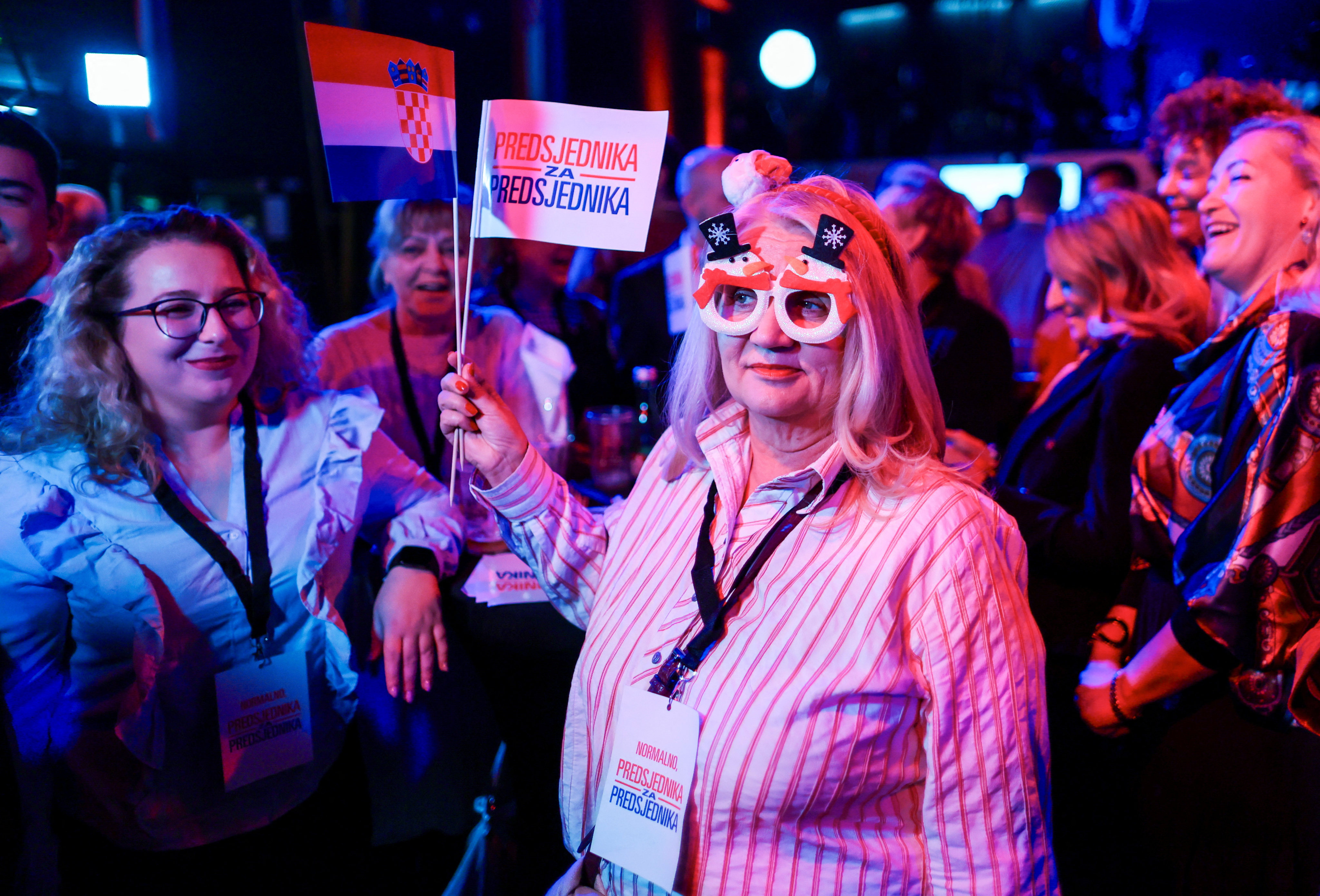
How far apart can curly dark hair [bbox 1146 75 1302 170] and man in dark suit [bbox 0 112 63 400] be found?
3.08m

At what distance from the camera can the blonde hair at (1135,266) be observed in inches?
95.5

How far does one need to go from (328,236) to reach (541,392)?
3.39m

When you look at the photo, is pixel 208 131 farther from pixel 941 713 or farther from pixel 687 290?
pixel 941 713

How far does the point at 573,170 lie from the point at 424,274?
1.41 metres

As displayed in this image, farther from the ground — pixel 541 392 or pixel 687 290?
pixel 687 290

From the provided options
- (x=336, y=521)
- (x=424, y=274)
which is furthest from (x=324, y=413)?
(x=424, y=274)

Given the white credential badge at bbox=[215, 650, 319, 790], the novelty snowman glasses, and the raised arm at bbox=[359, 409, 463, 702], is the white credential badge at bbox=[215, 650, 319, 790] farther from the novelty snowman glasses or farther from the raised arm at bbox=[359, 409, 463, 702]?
the novelty snowman glasses

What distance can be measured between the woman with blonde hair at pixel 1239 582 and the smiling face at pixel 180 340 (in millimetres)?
2029

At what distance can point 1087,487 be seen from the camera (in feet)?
7.96

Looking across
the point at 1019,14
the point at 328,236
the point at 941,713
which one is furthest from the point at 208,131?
the point at 1019,14

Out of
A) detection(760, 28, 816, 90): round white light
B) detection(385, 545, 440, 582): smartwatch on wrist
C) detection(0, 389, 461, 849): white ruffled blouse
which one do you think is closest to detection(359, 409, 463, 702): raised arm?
detection(385, 545, 440, 582): smartwatch on wrist

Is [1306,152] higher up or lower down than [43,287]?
higher up

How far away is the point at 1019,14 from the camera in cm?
1044

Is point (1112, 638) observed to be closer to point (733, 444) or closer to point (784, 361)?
point (733, 444)
